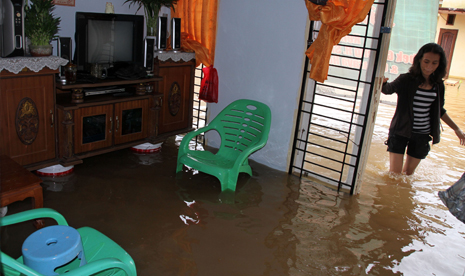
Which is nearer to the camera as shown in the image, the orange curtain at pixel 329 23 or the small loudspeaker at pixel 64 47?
the orange curtain at pixel 329 23

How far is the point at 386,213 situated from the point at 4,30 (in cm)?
353

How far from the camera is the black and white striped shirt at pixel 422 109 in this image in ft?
12.4

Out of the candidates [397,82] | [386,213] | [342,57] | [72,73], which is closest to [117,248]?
[72,73]

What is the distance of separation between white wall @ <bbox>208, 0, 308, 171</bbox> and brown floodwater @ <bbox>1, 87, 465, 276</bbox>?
48 centimetres

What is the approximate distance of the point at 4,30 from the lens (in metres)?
3.01

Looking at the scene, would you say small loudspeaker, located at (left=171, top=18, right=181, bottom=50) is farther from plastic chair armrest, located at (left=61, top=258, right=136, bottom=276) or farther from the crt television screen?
plastic chair armrest, located at (left=61, top=258, right=136, bottom=276)

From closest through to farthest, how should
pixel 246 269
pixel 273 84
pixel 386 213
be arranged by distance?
pixel 246 269 < pixel 386 213 < pixel 273 84

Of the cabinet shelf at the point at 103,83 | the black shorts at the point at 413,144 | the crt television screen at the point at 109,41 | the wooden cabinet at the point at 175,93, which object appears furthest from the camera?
the wooden cabinet at the point at 175,93

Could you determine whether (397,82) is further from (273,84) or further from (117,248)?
(117,248)

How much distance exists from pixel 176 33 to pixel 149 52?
46 centimetres

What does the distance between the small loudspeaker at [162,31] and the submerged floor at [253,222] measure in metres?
1.31

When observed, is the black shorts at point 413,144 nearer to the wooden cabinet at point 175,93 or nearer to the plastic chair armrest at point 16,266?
the wooden cabinet at point 175,93

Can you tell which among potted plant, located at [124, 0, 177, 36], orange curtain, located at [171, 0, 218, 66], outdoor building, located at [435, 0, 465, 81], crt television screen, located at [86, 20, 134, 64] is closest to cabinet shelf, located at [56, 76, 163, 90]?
crt television screen, located at [86, 20, 134, 64]

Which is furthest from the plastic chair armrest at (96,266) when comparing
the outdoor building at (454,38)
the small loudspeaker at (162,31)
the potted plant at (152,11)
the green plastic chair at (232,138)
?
the outdoor building at (454,38)
